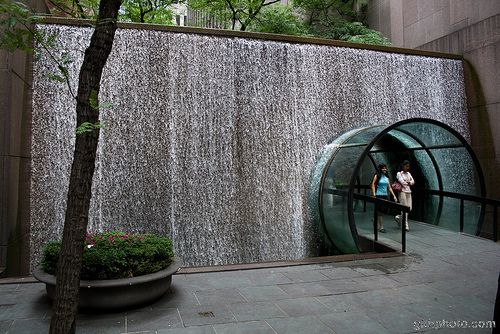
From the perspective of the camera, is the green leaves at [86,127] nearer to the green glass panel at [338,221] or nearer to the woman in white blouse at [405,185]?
the green glass panel at [338,221]

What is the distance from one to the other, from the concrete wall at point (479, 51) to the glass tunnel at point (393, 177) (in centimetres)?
238

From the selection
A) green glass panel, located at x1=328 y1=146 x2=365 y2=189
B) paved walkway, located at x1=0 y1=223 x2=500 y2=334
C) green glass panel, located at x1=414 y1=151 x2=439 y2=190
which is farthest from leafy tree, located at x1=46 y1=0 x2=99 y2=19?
A: green glass panel, located at x1=414 y1=151 x2=439 y2=190

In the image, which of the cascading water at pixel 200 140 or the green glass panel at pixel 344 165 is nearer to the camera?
the cascading water at pixel 200 140

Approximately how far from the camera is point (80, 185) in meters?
3.56

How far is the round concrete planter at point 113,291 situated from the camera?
5270 millimetres

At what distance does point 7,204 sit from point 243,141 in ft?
18.8

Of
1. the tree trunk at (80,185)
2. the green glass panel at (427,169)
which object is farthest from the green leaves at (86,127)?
the green glass panel at (427,169)

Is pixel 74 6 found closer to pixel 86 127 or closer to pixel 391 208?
pixel 391 208

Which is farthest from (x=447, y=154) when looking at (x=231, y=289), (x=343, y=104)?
(x=231, y=289)

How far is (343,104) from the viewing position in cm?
1258

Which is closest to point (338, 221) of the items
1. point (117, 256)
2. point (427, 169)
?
point (427, 169)

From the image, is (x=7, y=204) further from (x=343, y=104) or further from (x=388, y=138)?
(x=388, y=138)

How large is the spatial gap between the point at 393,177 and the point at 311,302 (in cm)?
959

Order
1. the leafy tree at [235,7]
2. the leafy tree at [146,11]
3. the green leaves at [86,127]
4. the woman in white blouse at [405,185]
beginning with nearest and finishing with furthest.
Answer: the green leaves at [86,127] → the woman in white blouse at [405,185] → the leafy tree at [146,11] → the leafy tree at [235,7]
